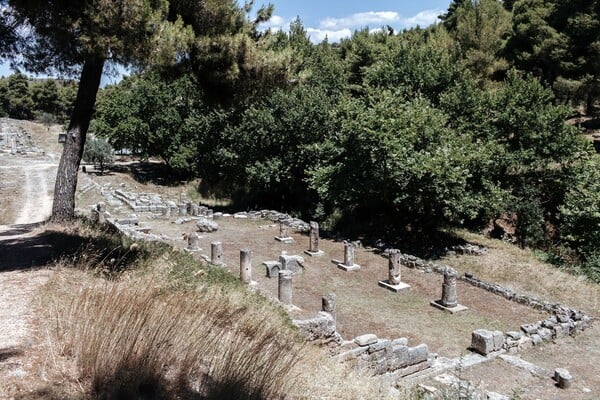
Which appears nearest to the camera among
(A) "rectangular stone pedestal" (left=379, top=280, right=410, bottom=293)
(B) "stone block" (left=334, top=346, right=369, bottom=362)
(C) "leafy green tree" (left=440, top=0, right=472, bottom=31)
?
(B) "stone block" (left=334, top=346, right=369, bottom=362)

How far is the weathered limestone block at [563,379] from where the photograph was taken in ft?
30.1

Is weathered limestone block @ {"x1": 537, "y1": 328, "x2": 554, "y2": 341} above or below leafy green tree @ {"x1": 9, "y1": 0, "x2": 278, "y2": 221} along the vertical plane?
below

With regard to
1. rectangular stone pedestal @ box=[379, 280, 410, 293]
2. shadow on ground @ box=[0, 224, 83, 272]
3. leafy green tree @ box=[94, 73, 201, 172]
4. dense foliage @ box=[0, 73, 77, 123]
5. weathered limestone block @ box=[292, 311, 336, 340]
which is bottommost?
rectangular stone pedestal @ box=[379, 280, 410, 293]

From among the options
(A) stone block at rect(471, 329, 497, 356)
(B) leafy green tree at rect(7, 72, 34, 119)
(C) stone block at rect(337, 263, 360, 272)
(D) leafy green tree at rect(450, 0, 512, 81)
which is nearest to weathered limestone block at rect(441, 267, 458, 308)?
(A) stone block at rect(471, 329, 497, 356)

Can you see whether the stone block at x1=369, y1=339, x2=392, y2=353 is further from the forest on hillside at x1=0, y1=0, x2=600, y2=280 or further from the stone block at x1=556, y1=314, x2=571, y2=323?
the forest on hillside at x1=0, y1=0, x2=600, y2=280

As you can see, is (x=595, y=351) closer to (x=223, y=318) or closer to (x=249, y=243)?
(x=223, y=318)

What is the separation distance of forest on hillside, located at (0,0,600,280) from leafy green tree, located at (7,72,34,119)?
41.4m

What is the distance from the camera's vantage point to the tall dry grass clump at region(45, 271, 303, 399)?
14.8 feet

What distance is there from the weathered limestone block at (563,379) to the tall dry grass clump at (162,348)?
645 cm

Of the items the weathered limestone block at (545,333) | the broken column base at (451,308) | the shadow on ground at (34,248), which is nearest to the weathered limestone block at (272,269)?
the broken column base at (451,308)

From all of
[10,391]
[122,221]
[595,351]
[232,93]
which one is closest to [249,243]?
[122,221]

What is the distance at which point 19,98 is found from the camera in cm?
6869

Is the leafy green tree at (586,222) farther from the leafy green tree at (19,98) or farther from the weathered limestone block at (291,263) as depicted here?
the leafy green tree at (19,98)

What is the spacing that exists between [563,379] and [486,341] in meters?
1.70
